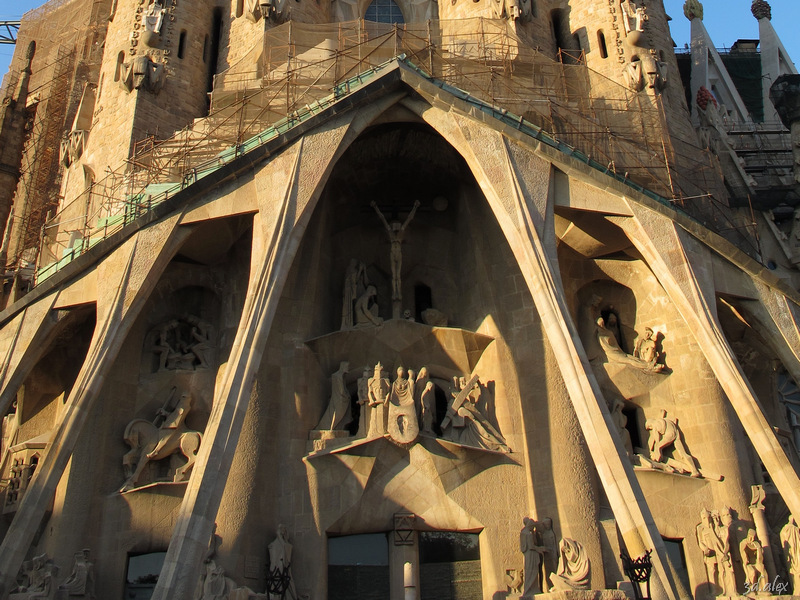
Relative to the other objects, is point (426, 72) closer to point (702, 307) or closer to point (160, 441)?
point (702, 307)

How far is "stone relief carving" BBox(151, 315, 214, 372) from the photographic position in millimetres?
14157

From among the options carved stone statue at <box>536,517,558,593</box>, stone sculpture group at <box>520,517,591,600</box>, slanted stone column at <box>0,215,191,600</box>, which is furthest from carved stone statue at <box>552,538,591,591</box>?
slanted stone column at <box>0,215,191,600</box>

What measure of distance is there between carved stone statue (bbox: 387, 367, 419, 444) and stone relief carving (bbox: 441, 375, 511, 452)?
0.64 metres

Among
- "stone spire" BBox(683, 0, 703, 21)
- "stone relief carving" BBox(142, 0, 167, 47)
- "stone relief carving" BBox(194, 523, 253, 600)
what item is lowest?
"stone relief carving" BBox(194, 523, 253, 600)

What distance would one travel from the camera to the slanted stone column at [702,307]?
1130 cm

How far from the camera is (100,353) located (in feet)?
39.6

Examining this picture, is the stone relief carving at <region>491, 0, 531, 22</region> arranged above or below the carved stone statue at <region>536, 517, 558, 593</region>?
above

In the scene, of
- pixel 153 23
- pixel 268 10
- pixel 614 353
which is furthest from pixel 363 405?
pixel 153 23

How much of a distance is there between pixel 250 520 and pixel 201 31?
999 centimetres

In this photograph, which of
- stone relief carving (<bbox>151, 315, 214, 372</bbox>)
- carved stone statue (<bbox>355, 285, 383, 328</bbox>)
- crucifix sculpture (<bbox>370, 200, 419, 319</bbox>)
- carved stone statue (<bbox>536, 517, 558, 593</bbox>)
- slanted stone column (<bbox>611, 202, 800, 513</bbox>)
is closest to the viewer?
slanted stone column (<bbox>611, 202, 800, 513</bbox>)

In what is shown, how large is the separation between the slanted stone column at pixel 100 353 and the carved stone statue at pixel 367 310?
10.7 feet

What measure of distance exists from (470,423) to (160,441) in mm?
4837

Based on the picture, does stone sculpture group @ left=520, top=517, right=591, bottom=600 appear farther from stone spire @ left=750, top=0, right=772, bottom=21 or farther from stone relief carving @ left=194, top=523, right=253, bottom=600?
stone spire @ left=750, top=0, right=772, bottom=21

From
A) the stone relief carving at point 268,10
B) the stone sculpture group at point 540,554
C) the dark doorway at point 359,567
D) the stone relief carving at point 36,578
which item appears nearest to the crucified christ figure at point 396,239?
the dark doorway at point 359,567
